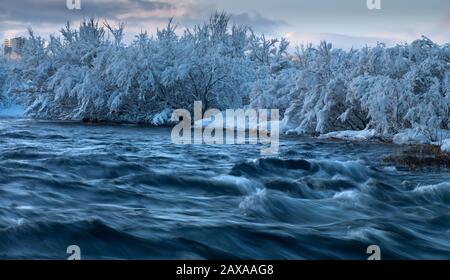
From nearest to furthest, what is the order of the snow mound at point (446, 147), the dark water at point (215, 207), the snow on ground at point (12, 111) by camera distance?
the dark water at point (215, 207), the snow mound at point (446, 147), the snow on ground at point (12, 111)

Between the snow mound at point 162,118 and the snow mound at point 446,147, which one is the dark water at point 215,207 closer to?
the snow mound at point 446,147

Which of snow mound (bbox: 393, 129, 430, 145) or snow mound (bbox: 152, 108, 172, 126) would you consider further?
snow mound (bbox: 152, 108, 172, 126)

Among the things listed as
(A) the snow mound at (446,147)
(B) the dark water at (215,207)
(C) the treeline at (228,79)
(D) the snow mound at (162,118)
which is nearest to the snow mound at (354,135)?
(C) the treeline at (228,79)

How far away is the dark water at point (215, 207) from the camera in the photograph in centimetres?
711

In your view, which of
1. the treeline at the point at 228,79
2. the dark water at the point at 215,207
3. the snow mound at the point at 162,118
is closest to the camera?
the dark water at the point at 215,207

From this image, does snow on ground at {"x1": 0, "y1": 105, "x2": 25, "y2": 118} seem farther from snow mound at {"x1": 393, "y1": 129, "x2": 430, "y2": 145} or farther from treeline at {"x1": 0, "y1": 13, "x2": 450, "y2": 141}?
snow mound at {"x1": 393, "y1": 129, "x2": 430, "y2": 145}

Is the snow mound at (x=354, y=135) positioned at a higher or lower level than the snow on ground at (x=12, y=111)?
lower

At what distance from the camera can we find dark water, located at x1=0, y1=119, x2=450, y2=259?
7.11 m

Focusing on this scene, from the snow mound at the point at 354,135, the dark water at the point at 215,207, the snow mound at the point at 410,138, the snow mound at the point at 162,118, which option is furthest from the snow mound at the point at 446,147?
the snow mound at the point at 162,118

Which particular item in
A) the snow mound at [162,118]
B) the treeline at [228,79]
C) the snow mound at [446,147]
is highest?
the treeline at [228,79]

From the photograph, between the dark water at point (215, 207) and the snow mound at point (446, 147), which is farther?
the snow mound at point (446, 147)

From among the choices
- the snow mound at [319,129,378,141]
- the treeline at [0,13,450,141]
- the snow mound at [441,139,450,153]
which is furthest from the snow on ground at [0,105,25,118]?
the snow mound at [441,139,450,153]

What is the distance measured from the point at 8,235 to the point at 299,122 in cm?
2141
